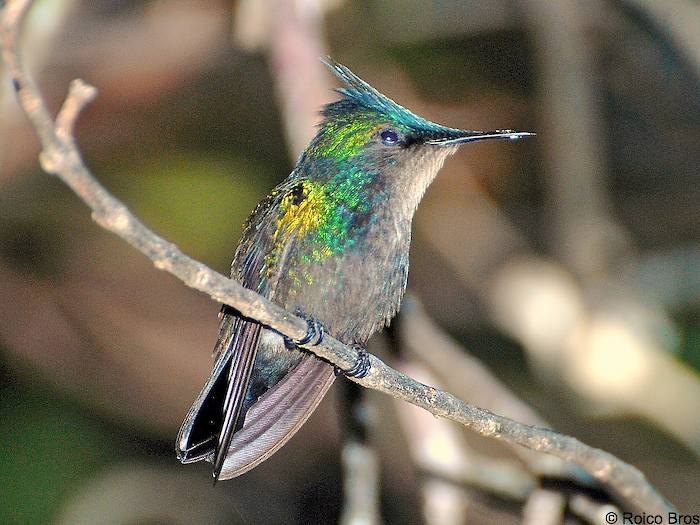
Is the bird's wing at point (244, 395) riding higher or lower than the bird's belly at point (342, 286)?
lower

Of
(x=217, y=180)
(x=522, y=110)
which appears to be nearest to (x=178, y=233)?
(x=217, y=180)

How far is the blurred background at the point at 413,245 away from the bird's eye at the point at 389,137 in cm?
151

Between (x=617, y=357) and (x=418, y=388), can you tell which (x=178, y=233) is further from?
(x=418, y=388)

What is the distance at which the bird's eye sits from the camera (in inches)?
111

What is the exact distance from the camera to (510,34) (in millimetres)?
5473

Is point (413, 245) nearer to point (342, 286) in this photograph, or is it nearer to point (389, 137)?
point (389, 137)

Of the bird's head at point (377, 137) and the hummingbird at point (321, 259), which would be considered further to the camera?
the bird's head at point (377, 137)

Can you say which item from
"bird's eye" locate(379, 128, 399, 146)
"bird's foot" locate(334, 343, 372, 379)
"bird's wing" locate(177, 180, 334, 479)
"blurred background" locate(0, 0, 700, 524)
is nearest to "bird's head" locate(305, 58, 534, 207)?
"bird's eye" locate(379, 128, 399, 146)

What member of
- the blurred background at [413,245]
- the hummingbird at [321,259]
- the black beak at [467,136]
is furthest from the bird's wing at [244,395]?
the blurred background at [413,245]

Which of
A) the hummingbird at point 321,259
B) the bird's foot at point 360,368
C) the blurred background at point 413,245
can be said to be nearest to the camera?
the bird's foot at point 360,368

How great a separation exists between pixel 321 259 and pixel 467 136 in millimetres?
557

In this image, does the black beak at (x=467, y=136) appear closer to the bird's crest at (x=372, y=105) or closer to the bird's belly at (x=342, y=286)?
the bird's crest at (x=372, y=105)

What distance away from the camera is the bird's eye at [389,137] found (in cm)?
281

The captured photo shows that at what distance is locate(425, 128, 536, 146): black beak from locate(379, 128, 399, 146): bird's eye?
0.36ft
